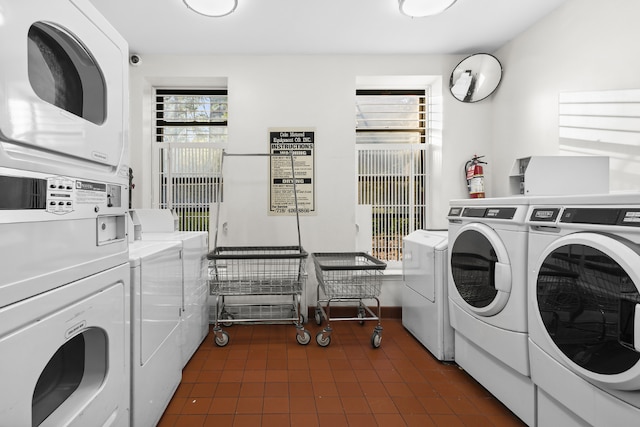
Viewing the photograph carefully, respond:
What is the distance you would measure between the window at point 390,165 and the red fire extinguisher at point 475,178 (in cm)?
44

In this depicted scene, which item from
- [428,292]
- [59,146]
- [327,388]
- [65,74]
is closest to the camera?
[59,146]

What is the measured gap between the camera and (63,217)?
0.82 metres

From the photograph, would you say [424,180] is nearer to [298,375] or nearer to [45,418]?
[298,375]

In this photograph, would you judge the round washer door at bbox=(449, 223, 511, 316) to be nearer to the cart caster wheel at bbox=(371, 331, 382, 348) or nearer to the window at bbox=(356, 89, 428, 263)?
the cart caster wheel at bbox=(371, 331, 382, 348)

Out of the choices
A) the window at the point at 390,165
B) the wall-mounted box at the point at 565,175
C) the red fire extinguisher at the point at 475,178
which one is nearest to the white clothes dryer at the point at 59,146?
the wall-mounted box at the point at 565,175

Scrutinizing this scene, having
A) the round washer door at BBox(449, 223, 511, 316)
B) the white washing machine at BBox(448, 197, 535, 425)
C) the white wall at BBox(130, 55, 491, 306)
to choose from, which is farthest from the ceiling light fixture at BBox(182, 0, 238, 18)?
the round washer door at BBox(449, 223, 511, 316)

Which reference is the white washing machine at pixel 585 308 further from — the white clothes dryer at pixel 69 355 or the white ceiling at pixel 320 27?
the white ceiling at pixel 320 27

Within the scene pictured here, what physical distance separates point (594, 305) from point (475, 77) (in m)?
2.50

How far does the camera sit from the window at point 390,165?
10.8 feet

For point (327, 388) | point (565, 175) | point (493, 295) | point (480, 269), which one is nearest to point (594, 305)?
point (493, 295)

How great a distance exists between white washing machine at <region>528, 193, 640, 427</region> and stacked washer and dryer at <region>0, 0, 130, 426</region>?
5.32ft

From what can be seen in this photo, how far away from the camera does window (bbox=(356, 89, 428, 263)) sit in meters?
3.29

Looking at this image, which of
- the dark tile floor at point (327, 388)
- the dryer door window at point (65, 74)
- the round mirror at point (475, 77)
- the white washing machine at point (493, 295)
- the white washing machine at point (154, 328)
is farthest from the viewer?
the round mirror at point (475, 77)

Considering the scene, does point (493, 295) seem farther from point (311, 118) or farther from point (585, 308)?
point (311, 118)
